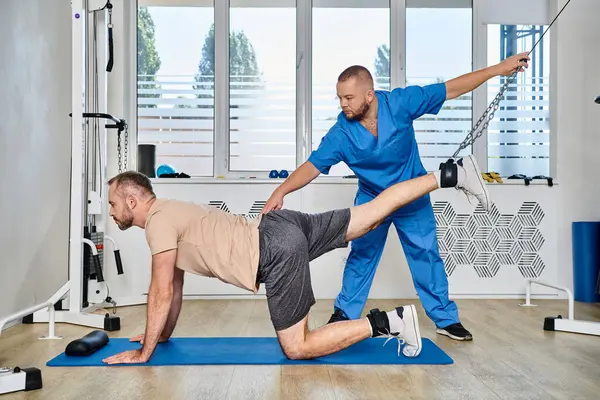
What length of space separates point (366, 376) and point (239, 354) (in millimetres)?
600

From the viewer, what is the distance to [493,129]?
5117 millimetres

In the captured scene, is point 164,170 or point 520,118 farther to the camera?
point 520,118

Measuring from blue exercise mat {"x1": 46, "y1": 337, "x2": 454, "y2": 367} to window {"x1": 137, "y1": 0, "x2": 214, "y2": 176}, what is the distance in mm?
2229

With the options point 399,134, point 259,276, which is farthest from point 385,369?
point 399,134

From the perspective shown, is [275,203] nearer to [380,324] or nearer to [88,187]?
[380,324]

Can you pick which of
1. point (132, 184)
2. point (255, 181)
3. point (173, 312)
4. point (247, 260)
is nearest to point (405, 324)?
point (247, 260)

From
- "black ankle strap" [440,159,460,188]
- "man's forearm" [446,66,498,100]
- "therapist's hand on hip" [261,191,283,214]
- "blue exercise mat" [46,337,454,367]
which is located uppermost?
"man's forearm" [446,66,498,100]

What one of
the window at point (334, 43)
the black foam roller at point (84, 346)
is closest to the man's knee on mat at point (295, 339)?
the black foam roller at point (84, 346)

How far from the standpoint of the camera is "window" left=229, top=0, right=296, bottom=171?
507 cm

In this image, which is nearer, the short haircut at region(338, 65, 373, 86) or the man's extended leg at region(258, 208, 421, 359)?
the man's extended leg at region(258, 208, 421, 359)

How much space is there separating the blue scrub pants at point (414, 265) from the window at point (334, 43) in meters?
1.92

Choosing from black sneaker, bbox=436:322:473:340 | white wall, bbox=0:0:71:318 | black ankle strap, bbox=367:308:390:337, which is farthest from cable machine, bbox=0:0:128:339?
black sneaker, bbox=436:322:473:340

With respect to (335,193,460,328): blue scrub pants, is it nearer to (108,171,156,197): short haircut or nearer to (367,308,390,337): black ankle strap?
(367,308,390,337): black ankle strap

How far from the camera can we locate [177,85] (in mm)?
5059
